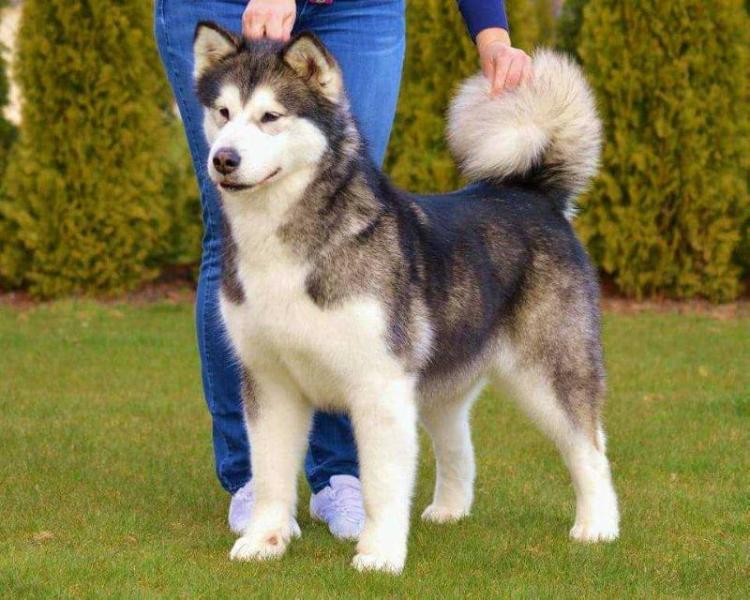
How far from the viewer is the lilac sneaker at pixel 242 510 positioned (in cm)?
416

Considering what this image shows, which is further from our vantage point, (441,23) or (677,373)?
(441,23)

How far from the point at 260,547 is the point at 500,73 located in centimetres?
172

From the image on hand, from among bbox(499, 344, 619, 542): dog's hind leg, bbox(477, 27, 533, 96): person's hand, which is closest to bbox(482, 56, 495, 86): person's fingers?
bbox(477, 27, 533, 96): person's hand

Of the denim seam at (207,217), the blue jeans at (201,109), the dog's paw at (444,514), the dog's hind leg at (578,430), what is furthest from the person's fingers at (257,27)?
the dog's paw at (444,514)

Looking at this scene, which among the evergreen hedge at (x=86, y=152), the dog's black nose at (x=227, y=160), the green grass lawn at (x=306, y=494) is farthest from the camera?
the evergreen hedge at (x=86, y=152)

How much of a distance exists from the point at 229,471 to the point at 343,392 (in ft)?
3.08

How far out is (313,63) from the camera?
11.5ft

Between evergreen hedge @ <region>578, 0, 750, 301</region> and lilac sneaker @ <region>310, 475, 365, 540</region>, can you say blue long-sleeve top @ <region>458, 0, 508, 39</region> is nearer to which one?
lilac sneaker @ <region>310, 475, 365, 540</region>

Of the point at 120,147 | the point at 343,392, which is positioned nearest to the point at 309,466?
the point at 343,392

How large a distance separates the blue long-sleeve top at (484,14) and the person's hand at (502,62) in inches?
1.2

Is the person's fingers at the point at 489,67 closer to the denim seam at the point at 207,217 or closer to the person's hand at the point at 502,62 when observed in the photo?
the person's hand at the point at 502,62

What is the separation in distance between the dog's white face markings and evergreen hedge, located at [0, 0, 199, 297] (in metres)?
5.49

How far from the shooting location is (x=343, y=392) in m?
3.64

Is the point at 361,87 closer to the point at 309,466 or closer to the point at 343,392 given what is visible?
the point at 343,392
